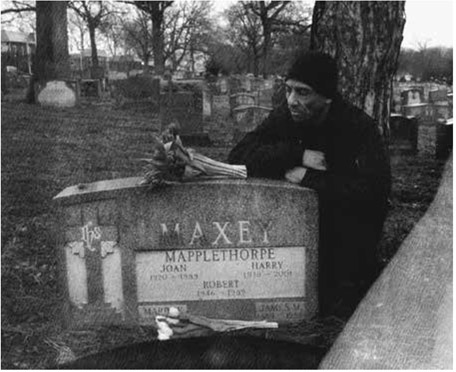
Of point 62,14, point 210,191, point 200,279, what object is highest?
point 62,14

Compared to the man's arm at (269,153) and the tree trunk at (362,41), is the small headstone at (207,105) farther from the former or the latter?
the man's arm at (269,153)

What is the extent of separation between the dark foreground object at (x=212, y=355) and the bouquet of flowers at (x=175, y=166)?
4.24ft

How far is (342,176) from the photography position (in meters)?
3.79

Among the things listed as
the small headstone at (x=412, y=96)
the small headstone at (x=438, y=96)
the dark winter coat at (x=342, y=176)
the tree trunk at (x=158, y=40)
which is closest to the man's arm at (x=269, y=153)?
the dark winter coat at (x=342, y=176)

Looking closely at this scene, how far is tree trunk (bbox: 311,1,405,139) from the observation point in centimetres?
469

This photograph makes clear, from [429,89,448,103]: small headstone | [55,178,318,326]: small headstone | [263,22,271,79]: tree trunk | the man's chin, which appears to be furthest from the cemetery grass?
[263,22,271,79]: tree trunk

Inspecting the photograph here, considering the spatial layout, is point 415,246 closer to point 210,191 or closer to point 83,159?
point 210,191

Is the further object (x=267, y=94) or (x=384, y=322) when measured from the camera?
(x=267, y=94)

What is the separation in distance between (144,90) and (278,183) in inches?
817

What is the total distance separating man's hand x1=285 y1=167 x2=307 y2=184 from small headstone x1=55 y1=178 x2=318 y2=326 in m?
0.08

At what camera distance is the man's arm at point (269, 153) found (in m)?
3.88

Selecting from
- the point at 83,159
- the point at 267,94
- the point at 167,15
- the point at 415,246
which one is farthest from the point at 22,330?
the point at 167,15

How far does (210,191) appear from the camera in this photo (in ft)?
12.1

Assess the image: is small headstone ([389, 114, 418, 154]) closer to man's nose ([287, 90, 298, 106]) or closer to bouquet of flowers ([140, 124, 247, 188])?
man's nose ([287, 90, 298, 106])
